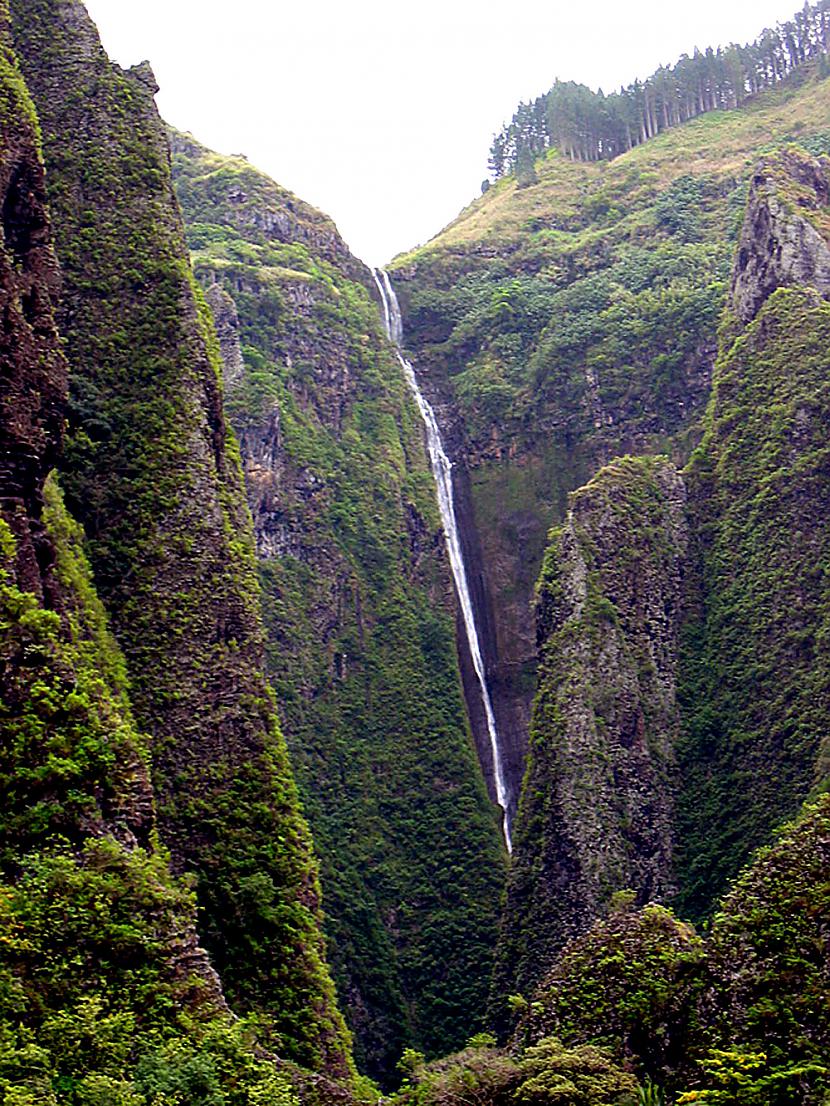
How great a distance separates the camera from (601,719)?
1526 inches

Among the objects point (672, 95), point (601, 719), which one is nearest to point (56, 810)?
point (601, 719)

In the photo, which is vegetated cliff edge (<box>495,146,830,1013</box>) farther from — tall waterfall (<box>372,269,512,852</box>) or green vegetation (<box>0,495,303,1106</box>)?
green vegetation (<box>0,495,303,1106</box>)

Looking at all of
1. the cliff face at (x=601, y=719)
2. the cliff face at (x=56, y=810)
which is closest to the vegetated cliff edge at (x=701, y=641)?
the cliff face at (x=601, y=719)

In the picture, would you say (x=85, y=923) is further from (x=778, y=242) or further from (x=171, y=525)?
(x=778, y=242)

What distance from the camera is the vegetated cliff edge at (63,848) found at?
49.1 feet

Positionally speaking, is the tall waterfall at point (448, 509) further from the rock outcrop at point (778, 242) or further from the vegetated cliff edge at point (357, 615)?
the rock outcrop at point (778, 242)

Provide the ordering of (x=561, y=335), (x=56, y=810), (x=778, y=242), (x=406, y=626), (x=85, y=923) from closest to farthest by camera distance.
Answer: (x=85, y=923) → (x=56, y=810) → (x=778, y=242) → (x=406, y=626) → (x=561, y=335)

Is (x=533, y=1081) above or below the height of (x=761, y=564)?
below

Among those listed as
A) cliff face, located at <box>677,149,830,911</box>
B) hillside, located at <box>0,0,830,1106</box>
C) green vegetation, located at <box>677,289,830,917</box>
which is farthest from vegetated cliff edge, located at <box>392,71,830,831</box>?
green vegetation, located at <box>677,289,830,917</box>

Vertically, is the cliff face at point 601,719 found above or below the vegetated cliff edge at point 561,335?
below

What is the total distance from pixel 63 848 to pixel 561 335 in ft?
147

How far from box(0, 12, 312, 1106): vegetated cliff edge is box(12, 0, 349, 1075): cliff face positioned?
210cm

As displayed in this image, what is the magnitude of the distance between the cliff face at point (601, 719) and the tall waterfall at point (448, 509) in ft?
24.3

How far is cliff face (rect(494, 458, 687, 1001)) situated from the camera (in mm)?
36219
